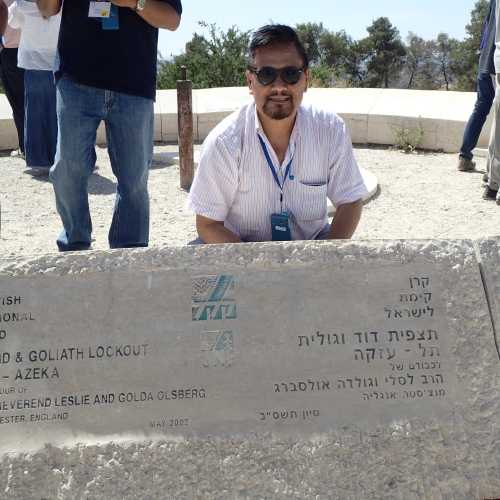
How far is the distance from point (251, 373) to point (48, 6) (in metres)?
2.13

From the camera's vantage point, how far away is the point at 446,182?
602 centimetres

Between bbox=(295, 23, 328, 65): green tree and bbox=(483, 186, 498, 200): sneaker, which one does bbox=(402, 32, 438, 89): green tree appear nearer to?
bbox=(295, 23, 328, 65): green tree

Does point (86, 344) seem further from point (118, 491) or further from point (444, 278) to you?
point (444, 278)

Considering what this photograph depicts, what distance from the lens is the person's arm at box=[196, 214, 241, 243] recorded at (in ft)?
8.66

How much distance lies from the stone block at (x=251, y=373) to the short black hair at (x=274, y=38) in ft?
2.90

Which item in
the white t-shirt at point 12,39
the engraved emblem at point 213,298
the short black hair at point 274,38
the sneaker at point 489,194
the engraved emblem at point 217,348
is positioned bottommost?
the sneaker at point 489,194

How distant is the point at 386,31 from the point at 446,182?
3436 cm

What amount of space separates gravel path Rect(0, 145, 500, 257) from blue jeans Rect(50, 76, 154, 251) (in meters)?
0.72

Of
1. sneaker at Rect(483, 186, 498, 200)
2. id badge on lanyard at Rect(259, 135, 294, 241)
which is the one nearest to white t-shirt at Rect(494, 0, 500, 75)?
sneaker at Rect(483, 186, 498, 200)

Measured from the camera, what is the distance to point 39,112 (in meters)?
5.77

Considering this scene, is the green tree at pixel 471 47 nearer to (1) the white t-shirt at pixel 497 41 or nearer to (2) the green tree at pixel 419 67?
(2) the green tree at pixel 419 67

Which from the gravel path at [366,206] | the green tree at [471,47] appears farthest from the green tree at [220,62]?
the green tree at [471,47]

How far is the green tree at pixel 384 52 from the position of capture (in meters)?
A: 36.9

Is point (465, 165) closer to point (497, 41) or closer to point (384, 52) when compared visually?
point (497, 41)
